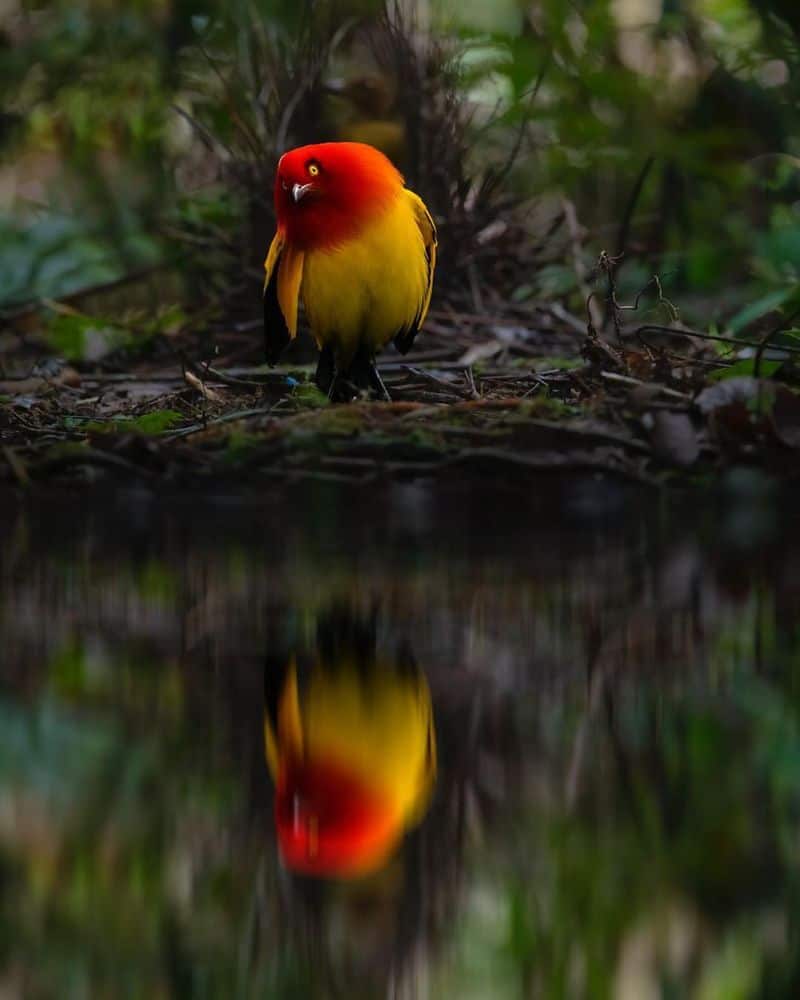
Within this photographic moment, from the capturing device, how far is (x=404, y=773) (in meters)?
0.81

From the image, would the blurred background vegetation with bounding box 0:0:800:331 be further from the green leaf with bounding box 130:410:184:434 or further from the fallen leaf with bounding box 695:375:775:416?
the green leaf with bounding box 130:410:184:434

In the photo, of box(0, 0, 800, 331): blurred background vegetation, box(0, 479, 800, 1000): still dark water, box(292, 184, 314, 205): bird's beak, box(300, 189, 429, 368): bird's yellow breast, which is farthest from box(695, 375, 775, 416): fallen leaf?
box(292, 184, 314, 205): bird's beak

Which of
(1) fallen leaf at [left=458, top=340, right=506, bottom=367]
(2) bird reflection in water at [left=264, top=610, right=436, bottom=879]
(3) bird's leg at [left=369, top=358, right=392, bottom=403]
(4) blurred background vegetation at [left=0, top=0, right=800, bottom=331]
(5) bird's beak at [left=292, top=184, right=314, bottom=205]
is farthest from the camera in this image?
(4) blurred background vegetation at [left=0, top=0, right=800, bottom=331]

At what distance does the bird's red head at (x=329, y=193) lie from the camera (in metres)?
2.40

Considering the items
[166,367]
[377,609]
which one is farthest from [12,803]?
[166,367]

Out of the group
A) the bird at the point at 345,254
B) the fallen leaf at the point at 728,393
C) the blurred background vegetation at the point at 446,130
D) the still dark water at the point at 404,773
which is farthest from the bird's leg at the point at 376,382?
the still dark water at the point at 404,773

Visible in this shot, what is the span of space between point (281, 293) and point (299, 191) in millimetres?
217

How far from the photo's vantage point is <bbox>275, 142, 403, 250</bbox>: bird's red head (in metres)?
2.40

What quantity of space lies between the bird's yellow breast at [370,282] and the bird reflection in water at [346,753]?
4.59ft

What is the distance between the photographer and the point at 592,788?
2.55ft

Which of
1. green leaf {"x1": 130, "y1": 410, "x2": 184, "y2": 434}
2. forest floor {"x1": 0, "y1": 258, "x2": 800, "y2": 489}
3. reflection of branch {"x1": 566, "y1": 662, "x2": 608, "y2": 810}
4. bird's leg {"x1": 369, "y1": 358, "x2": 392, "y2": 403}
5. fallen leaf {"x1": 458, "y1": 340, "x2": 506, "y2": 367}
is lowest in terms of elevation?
fallen leaf {"x1": 458, "y1": 340, "x2": 506, "y2": 367}

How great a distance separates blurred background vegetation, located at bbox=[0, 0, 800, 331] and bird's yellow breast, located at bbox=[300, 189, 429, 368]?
61cm

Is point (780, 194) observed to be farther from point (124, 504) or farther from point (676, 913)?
point (676, 913)

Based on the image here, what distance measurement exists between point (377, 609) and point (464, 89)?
9.07ft
